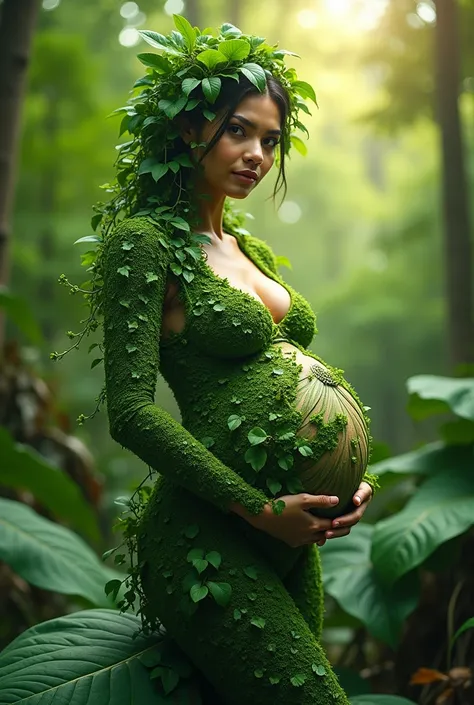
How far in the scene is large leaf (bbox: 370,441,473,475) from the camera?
8.18ft

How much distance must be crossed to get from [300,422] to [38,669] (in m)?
0.66

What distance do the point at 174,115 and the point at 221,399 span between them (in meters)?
0.52

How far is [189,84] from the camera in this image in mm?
1420

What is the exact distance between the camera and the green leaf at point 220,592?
1.29m

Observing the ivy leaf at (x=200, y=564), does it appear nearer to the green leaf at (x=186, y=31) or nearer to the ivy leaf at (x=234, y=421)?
the ivy leaf at (x=234, y=421)

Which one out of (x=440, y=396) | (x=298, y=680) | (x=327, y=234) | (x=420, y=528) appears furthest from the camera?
(x=327, y=234)

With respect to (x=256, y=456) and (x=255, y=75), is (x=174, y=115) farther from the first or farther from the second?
(x=256, y=456)

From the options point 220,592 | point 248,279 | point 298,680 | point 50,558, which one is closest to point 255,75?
point 248,279

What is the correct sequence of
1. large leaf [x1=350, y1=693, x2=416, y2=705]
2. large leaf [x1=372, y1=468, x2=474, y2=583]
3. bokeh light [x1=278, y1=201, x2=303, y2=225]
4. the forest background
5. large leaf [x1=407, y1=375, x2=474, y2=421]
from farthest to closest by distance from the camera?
bokeh light [x1=278, y1=201, x2=303, y2=225] < the forest background < large leaf [x1=407, y1=375, x2=474, y2=421] < large leaf [x1=372, y1=468, x2=474, y2=583] < large leaf [x1=350, y1=693, x2=416, y2=705]

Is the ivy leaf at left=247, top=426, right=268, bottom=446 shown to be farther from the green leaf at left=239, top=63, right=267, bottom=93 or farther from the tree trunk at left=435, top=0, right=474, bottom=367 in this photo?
the tree trunk at left=435, top=0, right=474, bottom=367

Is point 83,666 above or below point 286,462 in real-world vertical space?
below

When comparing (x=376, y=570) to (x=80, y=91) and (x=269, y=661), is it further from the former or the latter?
(x=80, y=91)

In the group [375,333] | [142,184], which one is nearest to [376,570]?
[142,184]

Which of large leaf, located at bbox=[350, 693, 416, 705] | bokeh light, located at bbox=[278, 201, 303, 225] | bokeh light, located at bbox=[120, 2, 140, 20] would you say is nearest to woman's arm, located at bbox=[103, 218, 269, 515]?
large leaf, located at bbox=[350, 693, 416, 705]
